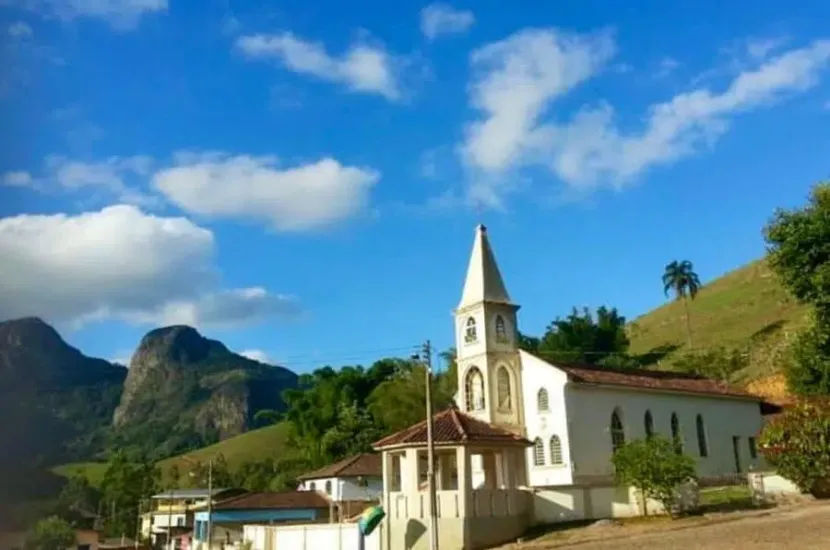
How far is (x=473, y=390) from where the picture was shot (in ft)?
129

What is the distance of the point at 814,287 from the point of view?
38.5 m

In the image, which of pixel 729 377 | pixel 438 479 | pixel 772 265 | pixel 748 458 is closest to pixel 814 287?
pixel 772 265

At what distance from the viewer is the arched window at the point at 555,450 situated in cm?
3578

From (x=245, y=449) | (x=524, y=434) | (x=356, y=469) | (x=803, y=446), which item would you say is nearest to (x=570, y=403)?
(x=524, y=434)

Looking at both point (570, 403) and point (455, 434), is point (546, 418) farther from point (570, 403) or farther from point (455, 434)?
point (455, 434)

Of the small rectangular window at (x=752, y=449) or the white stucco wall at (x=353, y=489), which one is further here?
the white stucco wall at (x=353, y=489)

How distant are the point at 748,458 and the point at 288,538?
2447 cm

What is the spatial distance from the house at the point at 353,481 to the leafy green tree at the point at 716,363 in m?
32.8

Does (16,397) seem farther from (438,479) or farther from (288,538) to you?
(288,538)

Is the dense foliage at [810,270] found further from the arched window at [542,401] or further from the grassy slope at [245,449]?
the grassy slope at [245,449]

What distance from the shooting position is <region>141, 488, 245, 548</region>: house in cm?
6921

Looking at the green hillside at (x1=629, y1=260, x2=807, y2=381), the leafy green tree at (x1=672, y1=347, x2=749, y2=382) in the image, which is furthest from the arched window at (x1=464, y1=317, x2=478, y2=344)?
the leafy green tree at (x1=672, y1=347, x2=749, y2=382)

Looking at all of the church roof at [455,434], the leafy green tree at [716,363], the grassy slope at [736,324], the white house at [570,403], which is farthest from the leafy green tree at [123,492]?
the leafy green tree at [716,363]

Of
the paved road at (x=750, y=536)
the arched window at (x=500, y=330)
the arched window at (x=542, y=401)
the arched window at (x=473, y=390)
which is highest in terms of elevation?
the arched window at (x=500, y=330)
